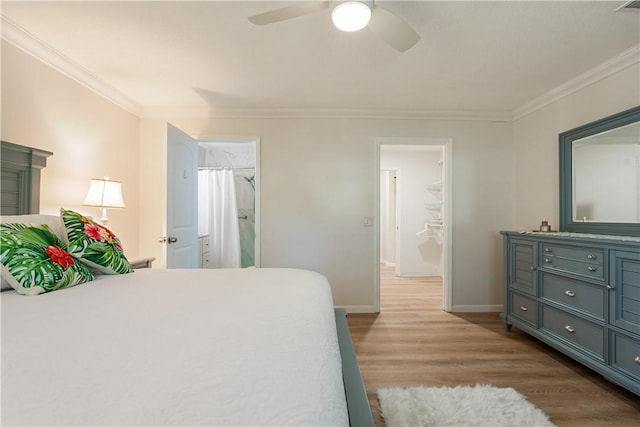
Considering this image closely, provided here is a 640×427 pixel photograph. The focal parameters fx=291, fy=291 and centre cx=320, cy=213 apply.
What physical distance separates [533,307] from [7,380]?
314 cm

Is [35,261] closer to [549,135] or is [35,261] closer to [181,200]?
[181,200]

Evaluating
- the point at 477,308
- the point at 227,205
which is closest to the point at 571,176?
the point at 477,308

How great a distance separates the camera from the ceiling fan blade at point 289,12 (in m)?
1.41

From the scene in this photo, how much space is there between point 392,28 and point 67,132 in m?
2.54

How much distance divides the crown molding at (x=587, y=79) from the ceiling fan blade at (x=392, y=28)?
1.82 metres

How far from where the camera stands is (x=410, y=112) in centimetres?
333

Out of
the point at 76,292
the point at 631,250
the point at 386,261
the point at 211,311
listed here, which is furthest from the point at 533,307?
the point at 386,261

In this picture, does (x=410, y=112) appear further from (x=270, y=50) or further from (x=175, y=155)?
(x=175, y=155)

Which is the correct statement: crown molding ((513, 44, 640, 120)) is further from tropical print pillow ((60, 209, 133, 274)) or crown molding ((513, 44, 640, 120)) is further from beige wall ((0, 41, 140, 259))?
beige wall ((0, 41, 140, 259))

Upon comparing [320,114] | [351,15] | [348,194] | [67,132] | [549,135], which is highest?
[320,114]

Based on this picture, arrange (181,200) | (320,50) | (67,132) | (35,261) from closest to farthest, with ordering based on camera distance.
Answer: (35,261)
(320,50)
(67,132)
(181,200)

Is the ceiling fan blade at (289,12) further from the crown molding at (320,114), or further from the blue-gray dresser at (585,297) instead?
the blue-gray dresser at (585,297)

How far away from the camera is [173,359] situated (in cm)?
64

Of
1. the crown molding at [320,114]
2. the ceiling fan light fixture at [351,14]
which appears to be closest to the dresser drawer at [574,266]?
the crown molding at [320,114]
